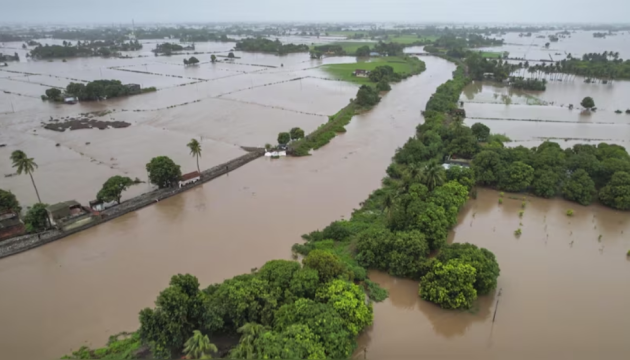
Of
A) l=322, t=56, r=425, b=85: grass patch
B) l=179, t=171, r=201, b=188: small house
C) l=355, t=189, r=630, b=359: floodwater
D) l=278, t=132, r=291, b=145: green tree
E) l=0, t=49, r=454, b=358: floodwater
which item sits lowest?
l=355, t=189, r=630, b=359: floodwater

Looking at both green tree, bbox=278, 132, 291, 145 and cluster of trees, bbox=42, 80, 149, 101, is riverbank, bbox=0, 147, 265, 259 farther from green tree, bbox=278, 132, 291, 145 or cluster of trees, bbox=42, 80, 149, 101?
cluster of trees, bbox=42, 80, 149, 101

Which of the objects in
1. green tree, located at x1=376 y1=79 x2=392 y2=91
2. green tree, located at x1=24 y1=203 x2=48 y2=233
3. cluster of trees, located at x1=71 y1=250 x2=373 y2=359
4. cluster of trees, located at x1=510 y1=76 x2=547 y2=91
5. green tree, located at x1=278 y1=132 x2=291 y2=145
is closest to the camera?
cluster of trees, located at x1=71 y1=250 x2=373 y2=359

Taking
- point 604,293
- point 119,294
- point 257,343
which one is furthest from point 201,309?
point 604,293

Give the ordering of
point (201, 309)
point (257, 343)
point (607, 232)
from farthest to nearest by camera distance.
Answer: point (607, 232), point (201, 309), point (257, 343)

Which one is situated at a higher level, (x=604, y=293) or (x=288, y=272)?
(x=288, y=272)

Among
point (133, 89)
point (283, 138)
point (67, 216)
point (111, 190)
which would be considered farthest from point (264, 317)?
point (133, 89)

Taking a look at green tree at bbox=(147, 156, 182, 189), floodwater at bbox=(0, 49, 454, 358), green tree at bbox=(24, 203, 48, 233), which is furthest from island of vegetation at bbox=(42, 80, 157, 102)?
green tree at bbox=(24, 203, 48, 233)

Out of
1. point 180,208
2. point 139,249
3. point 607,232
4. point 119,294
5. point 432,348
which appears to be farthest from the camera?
point 180,208

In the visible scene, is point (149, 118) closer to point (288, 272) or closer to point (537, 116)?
point (288, 272)

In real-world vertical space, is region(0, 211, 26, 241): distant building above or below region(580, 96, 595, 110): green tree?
below
